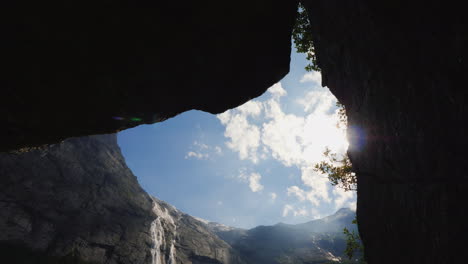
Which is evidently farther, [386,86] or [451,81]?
[386,86]

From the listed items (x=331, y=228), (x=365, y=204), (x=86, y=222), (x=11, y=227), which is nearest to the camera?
(x=365, y=204)

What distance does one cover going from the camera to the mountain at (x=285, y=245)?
4508 inches

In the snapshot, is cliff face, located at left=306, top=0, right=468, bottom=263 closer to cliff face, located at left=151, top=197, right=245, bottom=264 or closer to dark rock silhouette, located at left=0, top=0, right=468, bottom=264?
dark rock silhouette, located at left=0, top=0, right=468, bottom=264

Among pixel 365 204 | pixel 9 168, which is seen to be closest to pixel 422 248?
pixel 365 204

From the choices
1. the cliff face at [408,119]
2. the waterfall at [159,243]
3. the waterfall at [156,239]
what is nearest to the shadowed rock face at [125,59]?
the cliff face at [408,119]

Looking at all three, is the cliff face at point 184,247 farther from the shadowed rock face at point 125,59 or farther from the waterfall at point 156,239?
the shadowed rock face at point 125,59

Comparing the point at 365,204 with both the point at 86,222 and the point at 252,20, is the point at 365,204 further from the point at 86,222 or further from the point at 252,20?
the point at 86,222

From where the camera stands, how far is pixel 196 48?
14352mm

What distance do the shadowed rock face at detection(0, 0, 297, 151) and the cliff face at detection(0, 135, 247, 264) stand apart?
156 ft

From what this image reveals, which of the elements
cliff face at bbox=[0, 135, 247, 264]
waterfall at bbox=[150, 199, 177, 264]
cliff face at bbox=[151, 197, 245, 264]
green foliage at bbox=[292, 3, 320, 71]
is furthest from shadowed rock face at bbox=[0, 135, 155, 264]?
green foliage at bbox=[292, 3, 320, 71]

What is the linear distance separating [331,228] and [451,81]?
8372 inches

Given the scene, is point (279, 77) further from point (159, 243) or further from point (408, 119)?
point (159, 243)

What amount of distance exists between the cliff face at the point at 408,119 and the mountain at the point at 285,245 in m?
117

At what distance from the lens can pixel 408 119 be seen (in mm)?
6699
